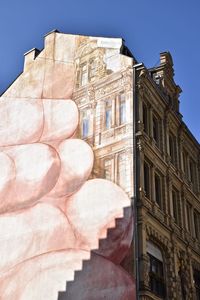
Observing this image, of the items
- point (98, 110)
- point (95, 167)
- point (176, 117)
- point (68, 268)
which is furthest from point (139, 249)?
point (176, 117)

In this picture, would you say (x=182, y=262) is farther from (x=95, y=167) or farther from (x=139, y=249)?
(x=95, y=167)

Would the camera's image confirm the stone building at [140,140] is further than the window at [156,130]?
No

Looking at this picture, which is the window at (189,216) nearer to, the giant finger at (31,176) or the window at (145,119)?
the window at (145,119)

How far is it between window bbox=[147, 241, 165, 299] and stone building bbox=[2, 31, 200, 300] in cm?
5

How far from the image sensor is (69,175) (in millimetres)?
24172

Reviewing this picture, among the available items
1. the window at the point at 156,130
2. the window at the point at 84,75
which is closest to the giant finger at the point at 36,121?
the window at the point at 84,75

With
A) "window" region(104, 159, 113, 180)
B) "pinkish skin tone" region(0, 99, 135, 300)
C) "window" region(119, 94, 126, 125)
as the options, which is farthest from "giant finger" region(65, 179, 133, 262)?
"window" region(119, 94, 126, 125)

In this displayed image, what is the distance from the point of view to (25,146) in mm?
26406

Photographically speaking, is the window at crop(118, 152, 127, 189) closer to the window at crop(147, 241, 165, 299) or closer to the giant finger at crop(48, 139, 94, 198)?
the giant finger at crop(48, 139, 94, 198)

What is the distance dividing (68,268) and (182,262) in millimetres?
6916

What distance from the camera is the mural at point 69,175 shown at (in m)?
21.2

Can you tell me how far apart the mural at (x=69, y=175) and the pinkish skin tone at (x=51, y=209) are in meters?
0.05

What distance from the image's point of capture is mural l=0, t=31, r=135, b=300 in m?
21.2

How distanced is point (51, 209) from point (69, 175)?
1.86m
